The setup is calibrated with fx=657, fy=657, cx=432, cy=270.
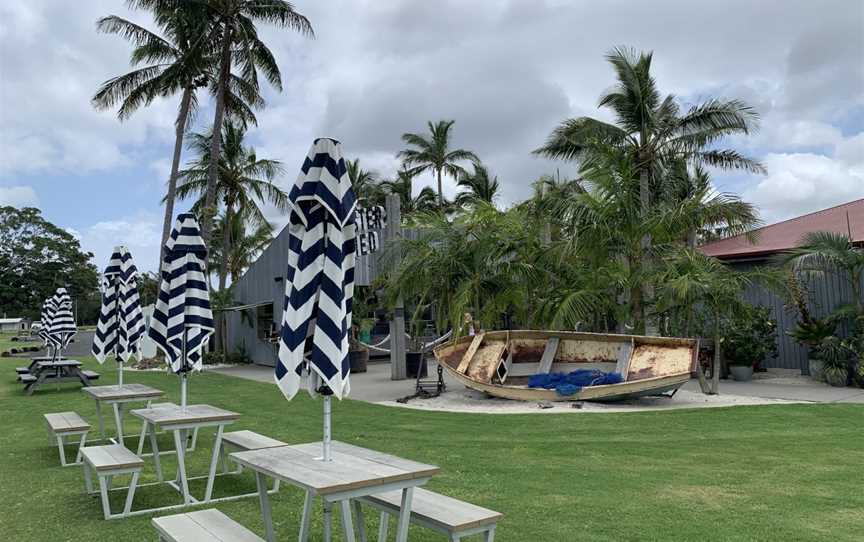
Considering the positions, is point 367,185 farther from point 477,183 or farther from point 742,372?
point 742,372

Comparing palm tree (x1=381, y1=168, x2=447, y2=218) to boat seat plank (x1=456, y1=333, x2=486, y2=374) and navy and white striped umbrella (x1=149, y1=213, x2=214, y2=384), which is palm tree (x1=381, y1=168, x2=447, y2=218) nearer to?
boat seat plank (x1=456, y1=333, x2=486, y2=374)

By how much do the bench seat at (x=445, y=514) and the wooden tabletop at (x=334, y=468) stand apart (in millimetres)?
280

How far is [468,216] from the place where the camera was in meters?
14.3

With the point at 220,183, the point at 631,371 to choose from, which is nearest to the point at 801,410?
the point at 631,371

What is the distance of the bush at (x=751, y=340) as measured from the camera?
543 inches

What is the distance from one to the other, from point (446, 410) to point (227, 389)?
658cm

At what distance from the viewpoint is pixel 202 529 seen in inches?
151

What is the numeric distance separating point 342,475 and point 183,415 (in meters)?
3.06

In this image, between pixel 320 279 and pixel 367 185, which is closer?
pixel 320 279

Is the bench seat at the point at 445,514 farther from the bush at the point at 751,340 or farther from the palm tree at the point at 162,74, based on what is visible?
the palm tree at the point at 162,74

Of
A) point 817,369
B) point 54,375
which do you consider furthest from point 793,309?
point 54,375

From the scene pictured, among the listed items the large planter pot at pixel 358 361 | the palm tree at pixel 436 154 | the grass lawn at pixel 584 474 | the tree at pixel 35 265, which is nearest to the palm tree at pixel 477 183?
the palm tree at pixel 436 154

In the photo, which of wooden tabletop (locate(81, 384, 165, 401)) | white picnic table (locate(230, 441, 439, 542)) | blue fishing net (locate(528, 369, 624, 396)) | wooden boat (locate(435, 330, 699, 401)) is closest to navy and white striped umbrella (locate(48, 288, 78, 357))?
wooden tabletop (locate(81, 384, 165, 401))

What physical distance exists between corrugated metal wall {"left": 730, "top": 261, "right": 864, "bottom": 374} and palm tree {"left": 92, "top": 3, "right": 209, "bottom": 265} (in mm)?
18031
